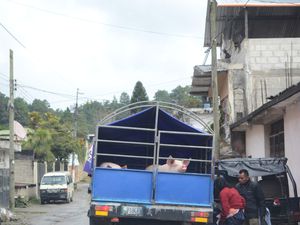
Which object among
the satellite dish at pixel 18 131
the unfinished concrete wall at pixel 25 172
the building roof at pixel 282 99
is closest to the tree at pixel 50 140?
the satellite dish at pixel 18 131

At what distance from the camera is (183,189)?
10828 mm

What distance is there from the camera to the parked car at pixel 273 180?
12531mm

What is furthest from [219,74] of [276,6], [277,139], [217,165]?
[217,165]

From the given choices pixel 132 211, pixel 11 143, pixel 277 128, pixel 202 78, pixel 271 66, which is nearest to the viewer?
pixel 132 211

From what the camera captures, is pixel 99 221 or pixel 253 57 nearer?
pixel 99 221

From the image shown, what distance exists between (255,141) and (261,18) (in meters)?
6.35

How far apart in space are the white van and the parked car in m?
24.9

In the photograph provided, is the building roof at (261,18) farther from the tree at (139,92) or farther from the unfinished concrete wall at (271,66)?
the tree at (139,92)

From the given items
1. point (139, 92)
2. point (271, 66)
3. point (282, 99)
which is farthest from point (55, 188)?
point (139, 92)

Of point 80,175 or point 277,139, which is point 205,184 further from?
point 80,175

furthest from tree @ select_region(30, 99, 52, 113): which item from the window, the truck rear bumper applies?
the truck rear bumper

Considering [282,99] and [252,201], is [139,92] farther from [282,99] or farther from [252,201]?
[252,201]

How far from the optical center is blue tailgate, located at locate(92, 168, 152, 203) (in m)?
10.8

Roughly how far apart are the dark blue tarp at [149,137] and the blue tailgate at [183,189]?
4.37 ft
